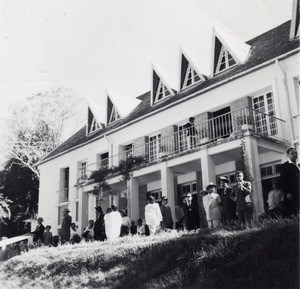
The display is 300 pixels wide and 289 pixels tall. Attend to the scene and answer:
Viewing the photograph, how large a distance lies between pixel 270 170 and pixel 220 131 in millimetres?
2416

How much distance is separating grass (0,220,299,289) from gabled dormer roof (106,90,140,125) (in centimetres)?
1185

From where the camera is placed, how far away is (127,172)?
56.7 ft

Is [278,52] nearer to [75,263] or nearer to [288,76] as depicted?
[288,76]

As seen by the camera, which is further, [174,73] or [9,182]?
[9,182]

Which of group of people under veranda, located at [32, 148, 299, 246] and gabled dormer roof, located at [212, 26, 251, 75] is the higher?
gabled dormer roof, located at [212, 26, 251, 75]

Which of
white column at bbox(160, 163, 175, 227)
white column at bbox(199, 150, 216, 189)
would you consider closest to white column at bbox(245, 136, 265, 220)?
→ white column at bbox(199, 150, 216, 189)

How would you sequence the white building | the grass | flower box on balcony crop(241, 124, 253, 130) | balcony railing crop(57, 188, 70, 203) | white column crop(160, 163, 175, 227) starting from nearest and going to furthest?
the grass
flower box on balcony crop(241, 124, 253, 130)
the white building
white column crop(160, 163, 175, 227)
balcony railing crop(57, 188, 70, 203)

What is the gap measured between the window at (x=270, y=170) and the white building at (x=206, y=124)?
3 centimetres

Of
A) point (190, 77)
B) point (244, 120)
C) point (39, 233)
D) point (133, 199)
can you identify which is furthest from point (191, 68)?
point (39, 233)

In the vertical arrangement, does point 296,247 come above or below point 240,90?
below

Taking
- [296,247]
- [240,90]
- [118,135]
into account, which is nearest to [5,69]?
[296,247]

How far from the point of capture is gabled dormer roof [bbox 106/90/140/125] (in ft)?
72.4

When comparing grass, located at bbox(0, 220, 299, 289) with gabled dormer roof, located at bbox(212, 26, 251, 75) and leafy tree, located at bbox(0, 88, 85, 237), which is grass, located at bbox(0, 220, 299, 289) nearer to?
gabled dormer roof, located at bbox(212, 26, 251, 75)

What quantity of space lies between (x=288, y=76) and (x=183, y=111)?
16.2ft
